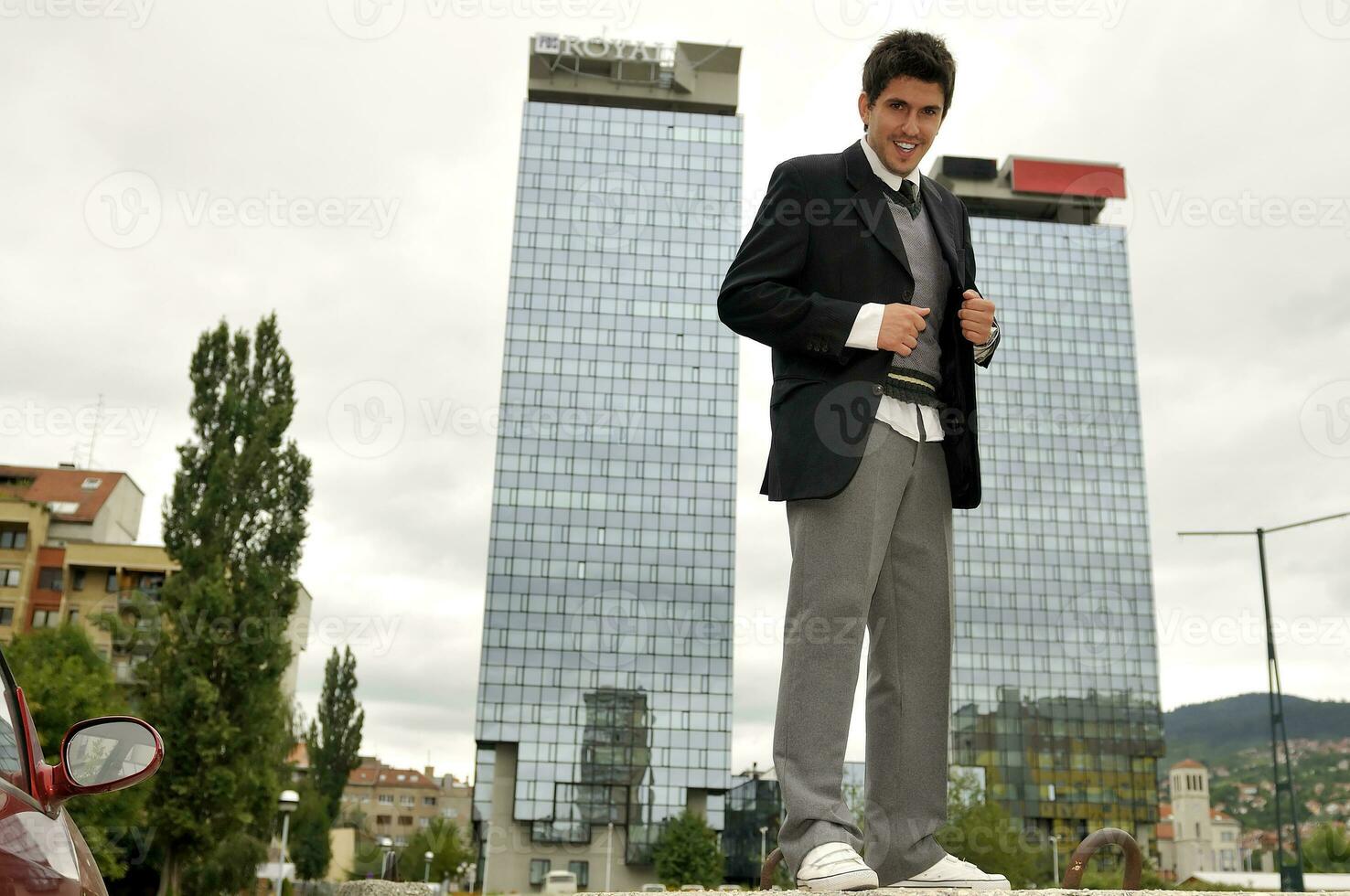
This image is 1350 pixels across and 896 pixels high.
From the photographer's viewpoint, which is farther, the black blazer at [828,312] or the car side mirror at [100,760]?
the black blazer at [828,312]

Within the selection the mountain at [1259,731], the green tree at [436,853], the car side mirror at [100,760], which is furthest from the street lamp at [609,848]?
the mountain at [1259,731]

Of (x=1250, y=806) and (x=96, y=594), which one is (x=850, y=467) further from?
(x=1250, y=806)

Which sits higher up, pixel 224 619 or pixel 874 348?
pixel 224 619

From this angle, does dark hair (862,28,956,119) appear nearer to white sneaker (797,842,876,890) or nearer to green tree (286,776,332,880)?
white sneaker (797,842,876,890)

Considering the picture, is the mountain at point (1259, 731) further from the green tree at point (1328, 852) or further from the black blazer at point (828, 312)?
the black blazer at point (828, 312)

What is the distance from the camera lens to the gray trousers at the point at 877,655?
268 centimetres

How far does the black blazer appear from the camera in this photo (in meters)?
2.87

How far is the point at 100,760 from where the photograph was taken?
208 centimetres

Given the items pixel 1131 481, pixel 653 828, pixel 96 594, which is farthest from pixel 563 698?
pixel 1131 481

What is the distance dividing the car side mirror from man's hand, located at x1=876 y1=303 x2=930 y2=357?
1.79 metres

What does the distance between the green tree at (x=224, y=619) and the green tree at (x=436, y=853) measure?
143ft

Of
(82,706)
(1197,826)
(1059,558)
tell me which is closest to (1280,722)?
(82,706)

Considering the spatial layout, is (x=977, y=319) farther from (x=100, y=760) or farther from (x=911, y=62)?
(x=100, y=760)

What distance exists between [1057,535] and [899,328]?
88664 millimetres
